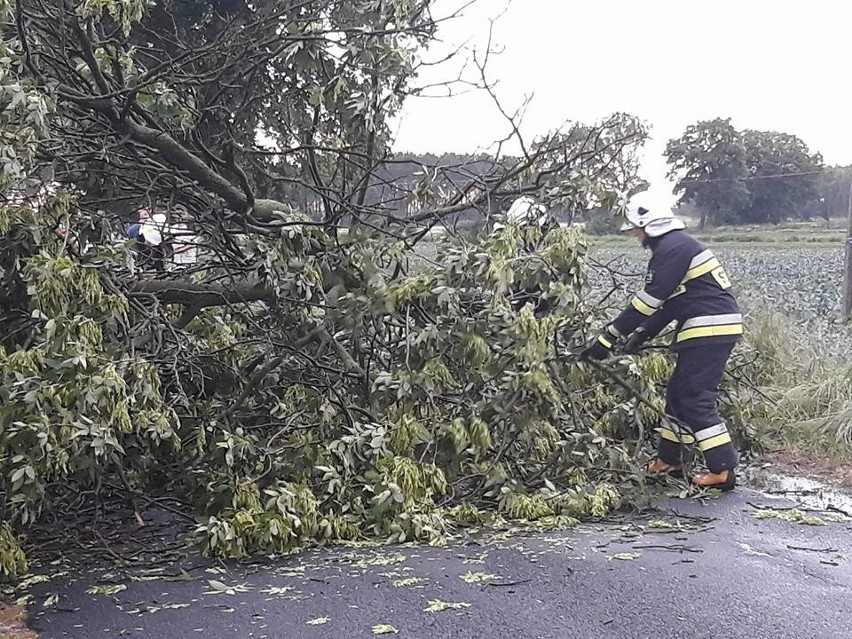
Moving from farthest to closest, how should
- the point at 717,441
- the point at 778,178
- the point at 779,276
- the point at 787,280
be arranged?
the point at 778,178, the point at 779,276, the point at 787,280, the point at 717,441

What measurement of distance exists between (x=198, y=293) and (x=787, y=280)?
8850 mm

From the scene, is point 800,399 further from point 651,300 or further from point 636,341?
point 651,300

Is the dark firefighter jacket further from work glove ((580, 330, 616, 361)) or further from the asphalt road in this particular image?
the asphalt road

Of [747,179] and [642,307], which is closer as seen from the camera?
[642,307]

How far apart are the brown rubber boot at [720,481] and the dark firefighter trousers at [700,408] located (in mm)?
33

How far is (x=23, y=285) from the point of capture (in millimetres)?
4391

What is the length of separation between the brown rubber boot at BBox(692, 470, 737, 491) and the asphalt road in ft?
2.49

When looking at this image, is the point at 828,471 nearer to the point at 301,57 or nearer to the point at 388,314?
the point at 388,314

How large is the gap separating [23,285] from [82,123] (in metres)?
0.97

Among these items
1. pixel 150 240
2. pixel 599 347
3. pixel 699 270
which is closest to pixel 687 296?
pixel 699 270

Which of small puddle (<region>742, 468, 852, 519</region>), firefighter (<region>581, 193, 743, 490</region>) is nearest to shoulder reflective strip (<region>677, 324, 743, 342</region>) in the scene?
firefighter (<region>581, 193, 743, 490</region>)

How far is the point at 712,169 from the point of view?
1334 centimetres

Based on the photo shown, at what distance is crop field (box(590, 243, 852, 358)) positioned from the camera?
6922 mm

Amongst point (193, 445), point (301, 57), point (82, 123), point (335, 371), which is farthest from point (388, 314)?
point (82, 123)
